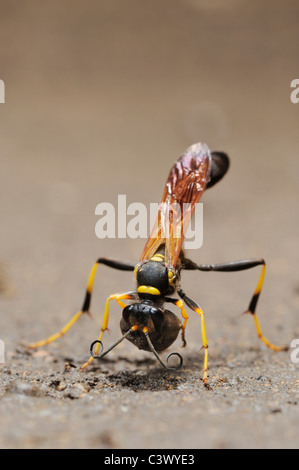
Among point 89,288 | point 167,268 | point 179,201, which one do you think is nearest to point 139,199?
point 89,288

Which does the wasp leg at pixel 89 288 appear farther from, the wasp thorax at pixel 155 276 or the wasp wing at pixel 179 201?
the wasp thorax at pixel 155 276

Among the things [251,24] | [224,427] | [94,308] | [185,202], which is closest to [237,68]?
[251,24]

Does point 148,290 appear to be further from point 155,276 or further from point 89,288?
point 89,288

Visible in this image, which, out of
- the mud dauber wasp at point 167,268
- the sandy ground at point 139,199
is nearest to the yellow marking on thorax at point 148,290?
the mud dauber wasp at point 167,268

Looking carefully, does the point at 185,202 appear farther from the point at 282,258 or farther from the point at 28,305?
the point at 282,258

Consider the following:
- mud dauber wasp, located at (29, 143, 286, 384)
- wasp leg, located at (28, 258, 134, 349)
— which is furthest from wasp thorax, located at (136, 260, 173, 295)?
wasp leg, located at (28, 258, 134, 349)

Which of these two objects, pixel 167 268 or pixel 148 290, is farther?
pixel 167 268
